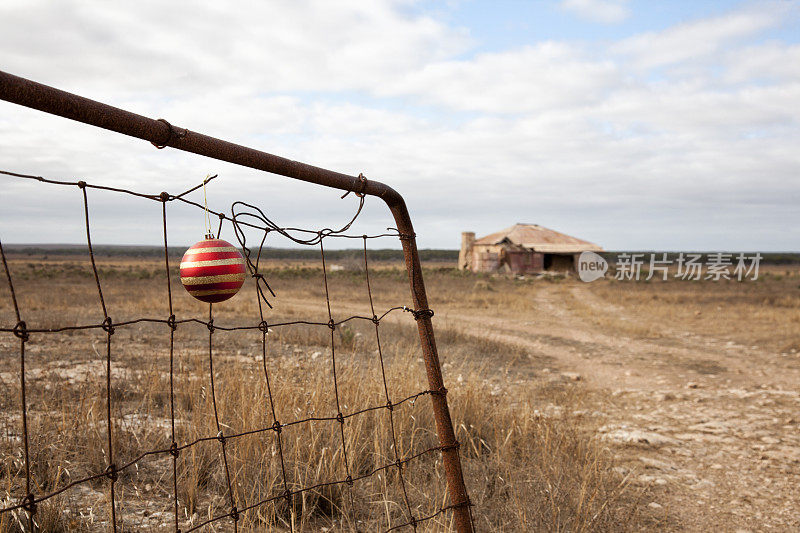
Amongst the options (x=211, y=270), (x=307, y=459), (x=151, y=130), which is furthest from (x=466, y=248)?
(x=151, y=130)

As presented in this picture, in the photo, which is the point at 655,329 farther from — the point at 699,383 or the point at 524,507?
the point at 524,507

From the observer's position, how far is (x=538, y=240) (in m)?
35.8

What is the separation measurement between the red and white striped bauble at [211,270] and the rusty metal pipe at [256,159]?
0.29m

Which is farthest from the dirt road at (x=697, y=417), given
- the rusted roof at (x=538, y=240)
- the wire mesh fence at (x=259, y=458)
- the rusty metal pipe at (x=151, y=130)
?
the rusted roof at (x=538, y=240)

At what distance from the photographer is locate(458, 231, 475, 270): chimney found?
3706 centimetres

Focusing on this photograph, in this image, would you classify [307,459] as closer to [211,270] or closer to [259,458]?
[259,458]

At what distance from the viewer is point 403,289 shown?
21203 mm

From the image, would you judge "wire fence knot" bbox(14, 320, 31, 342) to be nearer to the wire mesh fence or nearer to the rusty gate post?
the wire mesh fence

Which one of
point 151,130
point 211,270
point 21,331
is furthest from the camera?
point 211,270

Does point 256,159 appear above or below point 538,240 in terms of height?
below

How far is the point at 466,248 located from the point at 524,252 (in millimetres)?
5143

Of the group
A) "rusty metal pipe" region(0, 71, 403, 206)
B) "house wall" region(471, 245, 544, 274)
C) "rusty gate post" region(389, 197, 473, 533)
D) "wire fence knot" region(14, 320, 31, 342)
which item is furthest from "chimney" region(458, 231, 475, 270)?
"wire fence knot" region(14, 320, 31, 342)

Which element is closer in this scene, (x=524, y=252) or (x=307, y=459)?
(x=307, y=459)

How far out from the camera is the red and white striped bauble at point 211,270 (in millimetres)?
1644
